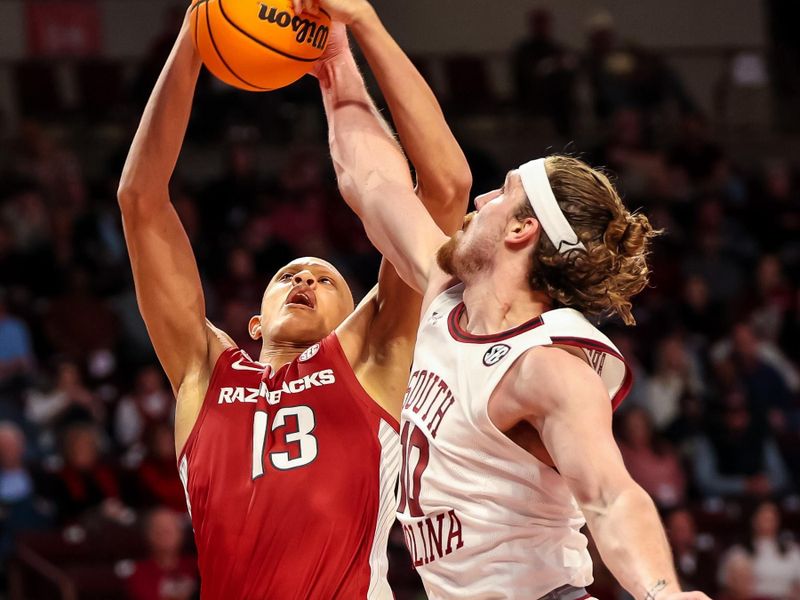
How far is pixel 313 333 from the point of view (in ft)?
15.0

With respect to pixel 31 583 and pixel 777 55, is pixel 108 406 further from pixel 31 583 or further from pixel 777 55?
pixel 777 55

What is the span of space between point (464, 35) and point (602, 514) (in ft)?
52.7

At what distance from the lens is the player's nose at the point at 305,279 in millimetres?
4602

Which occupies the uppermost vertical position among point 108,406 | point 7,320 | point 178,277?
point 178,277

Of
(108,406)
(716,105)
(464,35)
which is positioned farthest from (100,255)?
(716,105)

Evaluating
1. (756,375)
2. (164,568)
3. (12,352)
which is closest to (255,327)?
(164,568)

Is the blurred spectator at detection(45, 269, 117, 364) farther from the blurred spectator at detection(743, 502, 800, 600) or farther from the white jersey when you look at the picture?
the white jersey

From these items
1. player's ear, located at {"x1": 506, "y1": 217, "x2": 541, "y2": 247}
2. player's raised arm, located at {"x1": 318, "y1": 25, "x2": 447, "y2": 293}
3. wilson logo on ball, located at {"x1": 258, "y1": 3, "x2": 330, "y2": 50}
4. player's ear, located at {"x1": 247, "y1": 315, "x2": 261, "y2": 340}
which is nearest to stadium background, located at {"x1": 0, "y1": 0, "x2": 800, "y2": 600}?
player's ear, located at {"x1": 247, "y1": 315, "x2": 261, "y2": 340}

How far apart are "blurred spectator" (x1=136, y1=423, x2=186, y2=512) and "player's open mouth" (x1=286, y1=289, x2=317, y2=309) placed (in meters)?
5.65

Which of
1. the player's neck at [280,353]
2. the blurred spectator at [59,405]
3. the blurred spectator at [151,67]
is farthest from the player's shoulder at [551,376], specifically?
the blurred spectator at [151,67]

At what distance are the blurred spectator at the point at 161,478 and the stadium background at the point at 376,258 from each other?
0.02m

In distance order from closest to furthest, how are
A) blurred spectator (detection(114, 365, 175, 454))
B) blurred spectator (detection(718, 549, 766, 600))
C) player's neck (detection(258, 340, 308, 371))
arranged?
player's neck (detection(258, 340, 308, 371)) < blurred spectator (detection(718, 549, 766, 600)) < blurred spectator (detection(114, 365, 175, 454))

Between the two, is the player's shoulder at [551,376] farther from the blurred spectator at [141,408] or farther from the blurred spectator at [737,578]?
the blurred spectator at [141,408]

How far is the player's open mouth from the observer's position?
459 cm
